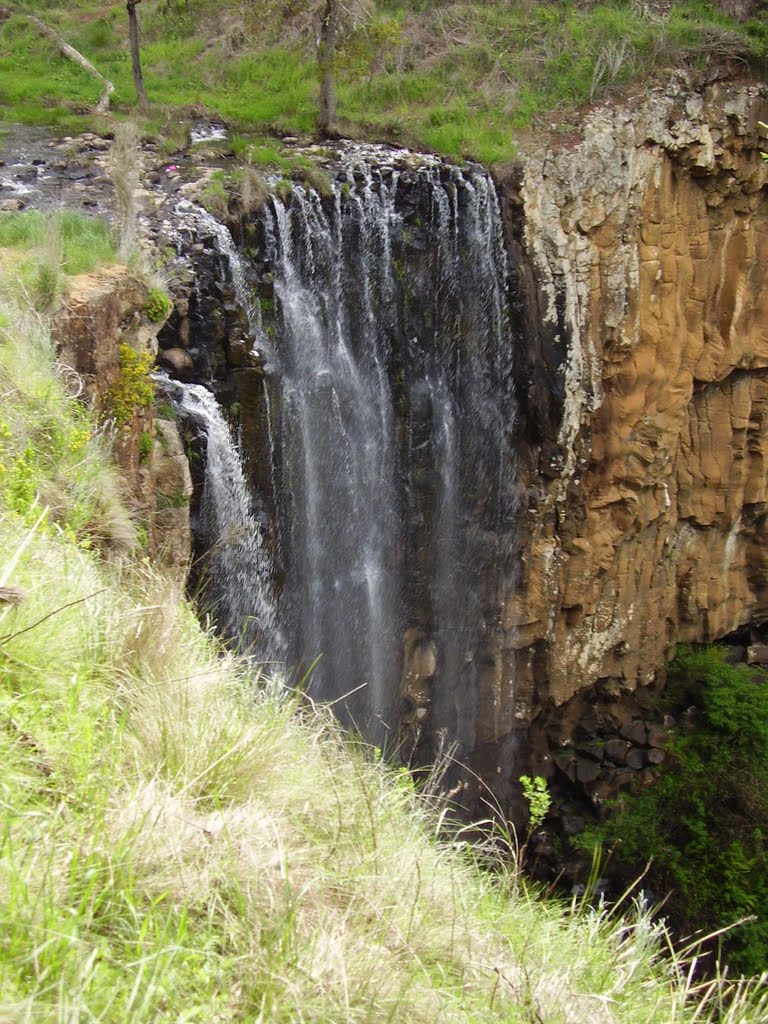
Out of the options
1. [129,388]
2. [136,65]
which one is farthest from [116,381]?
[136,65]

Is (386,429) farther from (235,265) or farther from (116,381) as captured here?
(116,381)

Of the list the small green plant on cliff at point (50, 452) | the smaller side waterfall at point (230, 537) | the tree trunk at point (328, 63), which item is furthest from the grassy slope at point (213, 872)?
the tree trunk at point (328, 63)

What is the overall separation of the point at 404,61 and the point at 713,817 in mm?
10766

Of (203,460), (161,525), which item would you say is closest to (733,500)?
(203,460)

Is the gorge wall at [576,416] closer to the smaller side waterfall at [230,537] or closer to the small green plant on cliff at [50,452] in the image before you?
the smaller side waterfall at [230,537]

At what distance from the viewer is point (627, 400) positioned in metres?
10.1

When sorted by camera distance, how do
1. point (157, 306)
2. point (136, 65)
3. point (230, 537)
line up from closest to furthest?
point (157, 306) < point (230, 537) < point (136, 65)

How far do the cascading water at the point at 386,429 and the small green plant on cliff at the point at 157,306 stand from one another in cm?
182

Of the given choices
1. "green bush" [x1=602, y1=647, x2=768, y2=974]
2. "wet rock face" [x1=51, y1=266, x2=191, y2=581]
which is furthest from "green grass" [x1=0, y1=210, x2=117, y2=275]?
"green bush" [x1=602, y1=647, x2=768, y2=974]

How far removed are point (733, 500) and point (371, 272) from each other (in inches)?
225

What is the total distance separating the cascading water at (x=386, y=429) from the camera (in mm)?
8391

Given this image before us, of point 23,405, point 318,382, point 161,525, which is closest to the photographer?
point 23,405

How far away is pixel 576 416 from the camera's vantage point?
9.91 m

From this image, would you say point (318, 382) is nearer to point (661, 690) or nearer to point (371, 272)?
point (371, 272)
